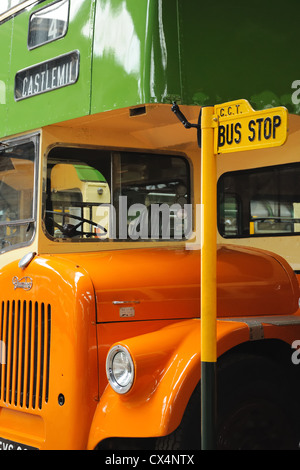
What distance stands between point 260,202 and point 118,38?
1486 mm

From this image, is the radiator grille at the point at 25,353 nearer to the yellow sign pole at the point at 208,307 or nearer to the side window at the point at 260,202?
the yellow sign pole at the point at 208,307

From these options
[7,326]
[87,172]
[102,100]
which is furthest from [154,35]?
[7,326]

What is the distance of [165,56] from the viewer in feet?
11.8

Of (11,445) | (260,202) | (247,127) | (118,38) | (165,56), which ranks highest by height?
(118,38)

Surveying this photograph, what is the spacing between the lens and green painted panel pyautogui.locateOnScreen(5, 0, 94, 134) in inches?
155

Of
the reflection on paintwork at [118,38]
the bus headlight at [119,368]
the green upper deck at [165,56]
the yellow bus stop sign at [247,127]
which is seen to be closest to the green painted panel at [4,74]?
the green upper deck at [165,56]

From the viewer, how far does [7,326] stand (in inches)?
167

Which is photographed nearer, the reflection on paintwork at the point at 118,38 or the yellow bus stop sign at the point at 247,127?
the yellow bus stop sign at the point at 247,127

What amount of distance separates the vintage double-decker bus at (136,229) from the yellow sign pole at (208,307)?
0.43 m

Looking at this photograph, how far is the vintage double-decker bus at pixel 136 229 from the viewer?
11.9 ft

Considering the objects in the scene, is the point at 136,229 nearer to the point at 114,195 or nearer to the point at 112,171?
the point at 114,195

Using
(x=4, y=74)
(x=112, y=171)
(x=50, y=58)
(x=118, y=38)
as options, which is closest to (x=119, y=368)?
(x=112, y=171)

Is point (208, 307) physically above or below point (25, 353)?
above

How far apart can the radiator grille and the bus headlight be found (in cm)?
49
